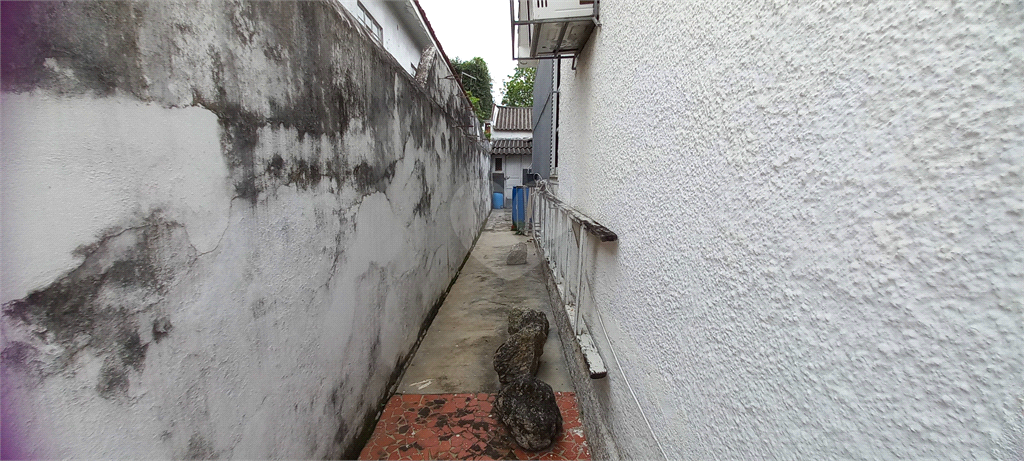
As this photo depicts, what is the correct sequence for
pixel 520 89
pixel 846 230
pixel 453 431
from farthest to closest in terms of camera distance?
pixel 520 89 < pixel 453 431 < pixel 846 230

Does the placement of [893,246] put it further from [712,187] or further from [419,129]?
[419,129]

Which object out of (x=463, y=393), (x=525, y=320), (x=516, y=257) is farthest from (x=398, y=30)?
(x=463, y=393)

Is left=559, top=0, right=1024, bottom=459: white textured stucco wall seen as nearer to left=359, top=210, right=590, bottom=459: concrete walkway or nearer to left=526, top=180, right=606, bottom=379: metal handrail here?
left=526, top=180, right=606, bottom=379: metal handrail

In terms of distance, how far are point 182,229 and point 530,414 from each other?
2.02 meters

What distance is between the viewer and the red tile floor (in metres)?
2.37

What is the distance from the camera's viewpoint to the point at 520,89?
2077 cm

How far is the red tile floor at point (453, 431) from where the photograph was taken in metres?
2.37

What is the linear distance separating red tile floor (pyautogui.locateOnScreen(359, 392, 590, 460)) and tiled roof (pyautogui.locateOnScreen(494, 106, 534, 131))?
608 inches

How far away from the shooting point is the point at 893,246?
513 mm

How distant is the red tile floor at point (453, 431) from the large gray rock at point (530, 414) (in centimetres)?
7

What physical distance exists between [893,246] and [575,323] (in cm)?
230

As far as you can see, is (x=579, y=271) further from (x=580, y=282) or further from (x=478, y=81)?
(x=478, y=81)

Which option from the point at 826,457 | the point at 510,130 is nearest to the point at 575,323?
the point at 826,457

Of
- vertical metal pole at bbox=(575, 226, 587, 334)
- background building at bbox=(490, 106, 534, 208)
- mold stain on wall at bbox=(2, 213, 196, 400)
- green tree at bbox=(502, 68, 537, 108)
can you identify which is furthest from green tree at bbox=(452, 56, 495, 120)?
mold stain on wall at bbox=(2, 213, 196, 400)
